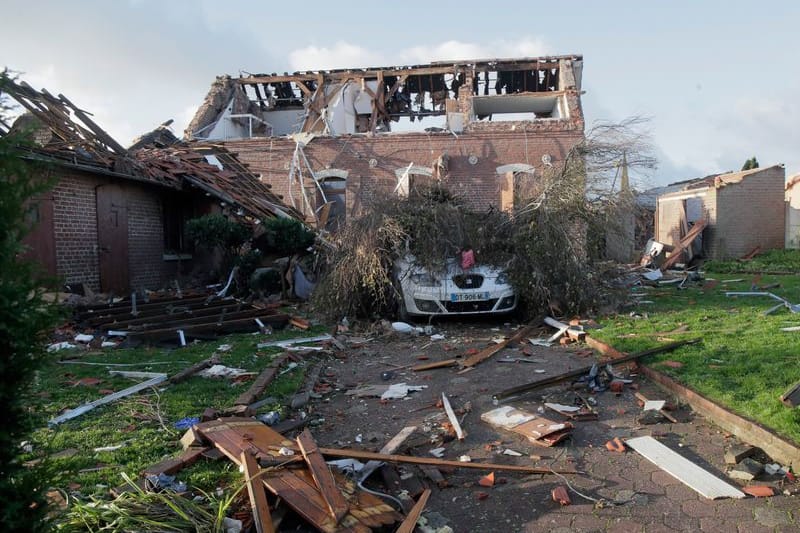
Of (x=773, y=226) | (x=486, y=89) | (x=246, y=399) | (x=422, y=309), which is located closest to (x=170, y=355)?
(x=246, y=399)

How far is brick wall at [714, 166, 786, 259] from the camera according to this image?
19.9 m

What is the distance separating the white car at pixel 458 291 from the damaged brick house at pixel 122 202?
6464 mm

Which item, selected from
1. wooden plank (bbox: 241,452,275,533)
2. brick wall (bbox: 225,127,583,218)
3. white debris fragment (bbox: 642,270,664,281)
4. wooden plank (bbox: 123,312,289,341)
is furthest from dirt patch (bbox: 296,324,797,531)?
brick wall (bbox: 225,127,583,218)

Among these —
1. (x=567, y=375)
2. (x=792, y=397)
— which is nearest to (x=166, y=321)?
(x=567, y=375)

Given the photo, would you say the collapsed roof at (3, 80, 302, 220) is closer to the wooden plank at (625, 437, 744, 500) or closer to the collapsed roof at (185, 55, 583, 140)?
the collapsed roof at (185, 55, 583, 140)

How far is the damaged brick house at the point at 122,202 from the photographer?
11820 millimetres

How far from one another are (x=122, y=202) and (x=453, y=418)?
12175 millimetres

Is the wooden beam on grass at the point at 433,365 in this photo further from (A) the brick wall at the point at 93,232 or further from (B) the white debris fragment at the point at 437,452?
(A) the brick wall at the point at 93,232

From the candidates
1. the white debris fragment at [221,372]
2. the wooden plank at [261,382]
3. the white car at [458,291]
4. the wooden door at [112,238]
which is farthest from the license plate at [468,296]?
the wooden door at [112,238]

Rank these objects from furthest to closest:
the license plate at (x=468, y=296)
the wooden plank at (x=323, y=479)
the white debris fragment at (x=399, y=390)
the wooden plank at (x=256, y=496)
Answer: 1. the license plate at (x=468, y=296)
2. the white debris fragment at (x=399, y=390)
3. the wooden plank at (x=323, y=479)
4. the wooden plank at (x=256, y=496)

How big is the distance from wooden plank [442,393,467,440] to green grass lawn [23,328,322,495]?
1.59m

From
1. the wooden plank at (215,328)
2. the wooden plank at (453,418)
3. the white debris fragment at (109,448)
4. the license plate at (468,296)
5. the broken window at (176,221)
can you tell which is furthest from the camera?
the broken window at (176,221)

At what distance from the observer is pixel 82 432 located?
4387 millimetres

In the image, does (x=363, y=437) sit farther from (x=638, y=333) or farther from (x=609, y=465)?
(x=638, y=333)
